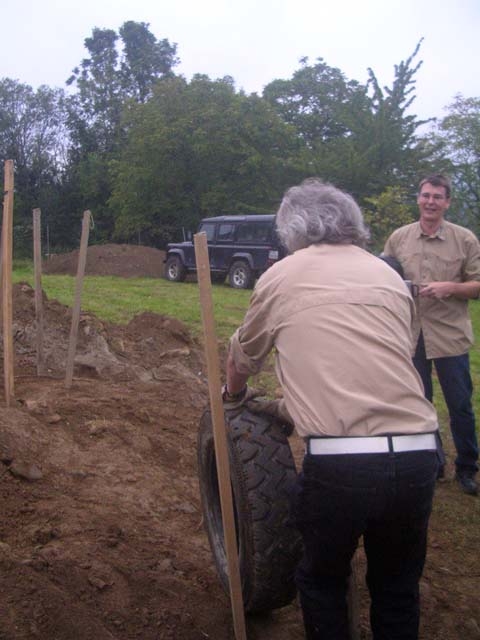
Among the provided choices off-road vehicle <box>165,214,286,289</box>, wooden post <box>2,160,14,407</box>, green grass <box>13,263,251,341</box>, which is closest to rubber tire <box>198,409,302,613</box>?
wooden post <box>2,160,14,407</box>

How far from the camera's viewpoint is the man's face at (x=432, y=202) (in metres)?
4.50

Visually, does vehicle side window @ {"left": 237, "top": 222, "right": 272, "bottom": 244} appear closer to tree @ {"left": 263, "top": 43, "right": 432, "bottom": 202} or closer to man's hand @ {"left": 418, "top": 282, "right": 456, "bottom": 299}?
tree @ {"left": 263, "top": 43, "right": 432, "bottom": 202}

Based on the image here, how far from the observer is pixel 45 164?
4047 centimetres

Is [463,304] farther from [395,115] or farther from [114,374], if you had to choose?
[395,115]

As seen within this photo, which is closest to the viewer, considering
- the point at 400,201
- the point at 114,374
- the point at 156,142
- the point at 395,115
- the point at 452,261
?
the point at 452,261

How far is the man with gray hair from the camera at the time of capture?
7.20ft

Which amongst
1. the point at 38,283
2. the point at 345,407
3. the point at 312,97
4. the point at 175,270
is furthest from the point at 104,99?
the point at 345,407

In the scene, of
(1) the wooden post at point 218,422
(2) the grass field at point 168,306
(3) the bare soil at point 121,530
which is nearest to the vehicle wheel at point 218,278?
(2) the grass field at point 168,306

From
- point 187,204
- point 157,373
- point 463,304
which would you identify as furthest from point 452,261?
point 187,204

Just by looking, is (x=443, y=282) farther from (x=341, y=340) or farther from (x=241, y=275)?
(x=241, y=275)

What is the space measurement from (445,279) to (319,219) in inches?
89.5

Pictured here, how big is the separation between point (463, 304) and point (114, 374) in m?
3.73

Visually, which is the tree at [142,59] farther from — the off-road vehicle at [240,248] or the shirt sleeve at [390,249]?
the shirt sleeve at [390,249]

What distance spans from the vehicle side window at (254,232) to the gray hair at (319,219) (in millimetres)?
16355
